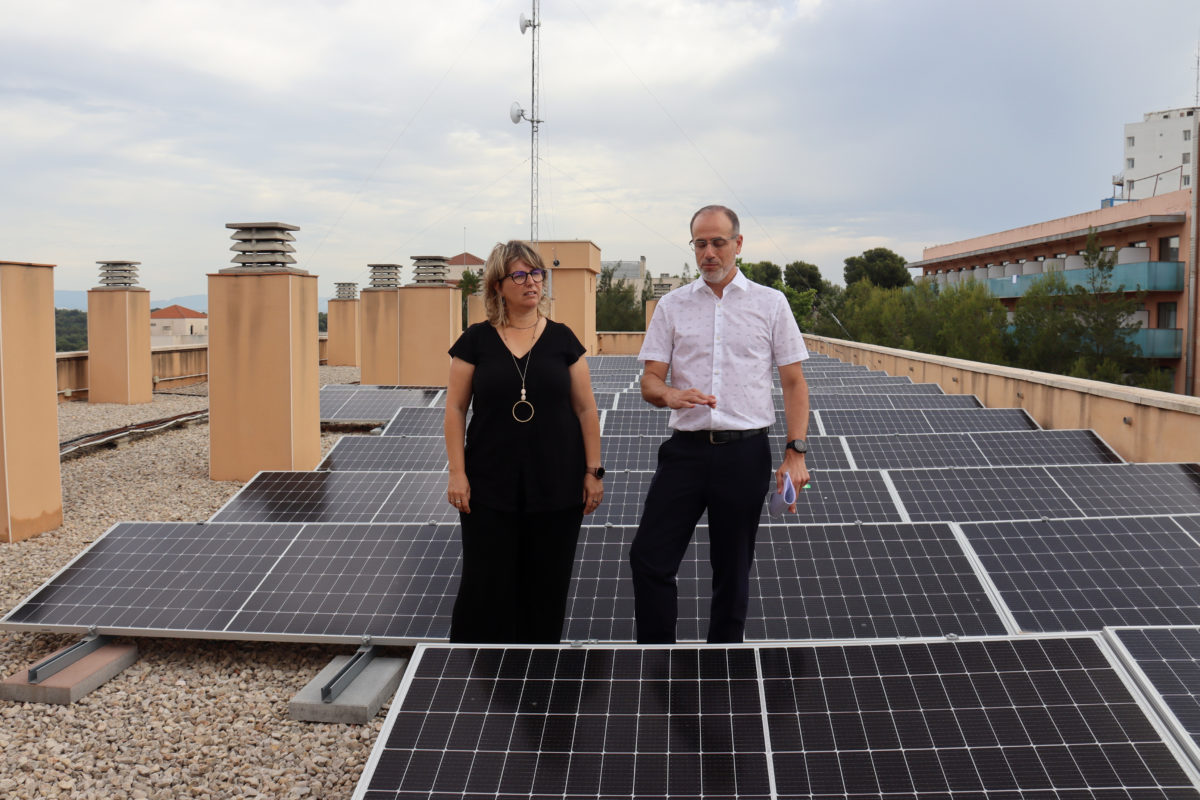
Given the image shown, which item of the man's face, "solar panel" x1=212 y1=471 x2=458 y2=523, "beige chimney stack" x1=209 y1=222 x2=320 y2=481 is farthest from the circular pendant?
"beige chimney stack" x1=209 y1=222 x2=320 y2=481

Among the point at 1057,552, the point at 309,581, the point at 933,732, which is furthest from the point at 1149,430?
the point at 309,581

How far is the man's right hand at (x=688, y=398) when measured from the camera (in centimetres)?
357

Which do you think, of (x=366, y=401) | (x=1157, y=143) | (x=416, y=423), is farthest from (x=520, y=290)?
(x=1157, y=143)

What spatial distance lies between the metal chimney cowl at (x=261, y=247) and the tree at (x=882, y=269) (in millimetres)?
72018

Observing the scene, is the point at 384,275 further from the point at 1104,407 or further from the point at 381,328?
the point at 1104,407

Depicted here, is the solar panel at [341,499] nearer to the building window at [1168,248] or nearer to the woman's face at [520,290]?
the woman's face at [520,290]

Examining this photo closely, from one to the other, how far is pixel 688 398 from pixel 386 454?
19.3 feet

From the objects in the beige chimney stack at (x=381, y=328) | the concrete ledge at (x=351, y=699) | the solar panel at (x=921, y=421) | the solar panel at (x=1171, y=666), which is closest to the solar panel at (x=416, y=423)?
the solar panel at (x=921, y=421)

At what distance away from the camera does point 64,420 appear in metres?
15.9

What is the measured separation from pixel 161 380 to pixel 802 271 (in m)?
71.5

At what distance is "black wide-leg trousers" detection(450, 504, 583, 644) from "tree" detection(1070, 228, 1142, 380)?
30.7m

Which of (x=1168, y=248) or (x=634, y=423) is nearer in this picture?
(x=634, y=423)

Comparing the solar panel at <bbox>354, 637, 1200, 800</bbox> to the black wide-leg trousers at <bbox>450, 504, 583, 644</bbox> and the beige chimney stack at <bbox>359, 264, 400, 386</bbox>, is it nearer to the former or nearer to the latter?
the black wide-leg trousers at <bbox>450, 504, 583, 644</bbox>

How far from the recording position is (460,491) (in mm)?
3709
